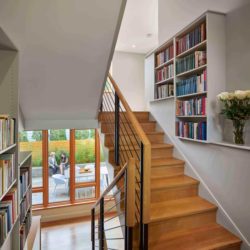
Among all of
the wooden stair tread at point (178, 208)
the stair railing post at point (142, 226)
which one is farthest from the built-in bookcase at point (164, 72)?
the stair railing post at point (142, 226)

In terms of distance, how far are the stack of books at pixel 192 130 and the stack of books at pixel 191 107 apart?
0.14 m

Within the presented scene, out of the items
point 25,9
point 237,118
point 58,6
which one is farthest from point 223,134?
point 25,9

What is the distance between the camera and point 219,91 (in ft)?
8.54

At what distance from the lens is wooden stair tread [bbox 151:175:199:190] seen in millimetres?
2691

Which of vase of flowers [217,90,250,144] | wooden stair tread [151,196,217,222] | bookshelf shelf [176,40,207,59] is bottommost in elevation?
wooden stair tread [151,196,217,222]

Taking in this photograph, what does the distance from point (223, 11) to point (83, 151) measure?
15.6 feet

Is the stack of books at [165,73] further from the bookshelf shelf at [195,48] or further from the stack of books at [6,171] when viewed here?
the stack of books at [6,171]

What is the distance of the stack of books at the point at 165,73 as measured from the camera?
338 cm

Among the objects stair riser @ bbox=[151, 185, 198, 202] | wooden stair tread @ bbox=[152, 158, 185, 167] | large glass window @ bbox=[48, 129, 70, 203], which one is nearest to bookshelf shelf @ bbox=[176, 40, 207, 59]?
wooden stair tread @ bbox=[152, 158, 185, 167]

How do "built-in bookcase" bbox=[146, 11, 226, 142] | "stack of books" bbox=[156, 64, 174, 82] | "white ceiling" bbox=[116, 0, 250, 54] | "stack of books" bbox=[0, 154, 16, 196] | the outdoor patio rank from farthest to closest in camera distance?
the outdoor patio
"stack of books" bbox=[156, 64, 174, 82]
"white ceiling" bbox=[116, 0, 250, 54]
"built-in bookcase" bbox=[146, 11, 226, 142]
"stack of books" bbox=[0, 154, 16, 196]

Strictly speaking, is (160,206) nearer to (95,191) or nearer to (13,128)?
(13,128)

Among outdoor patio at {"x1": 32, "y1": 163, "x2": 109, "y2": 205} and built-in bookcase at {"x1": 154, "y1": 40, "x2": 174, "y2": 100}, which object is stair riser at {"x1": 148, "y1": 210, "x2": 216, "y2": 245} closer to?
built-in bookcase at {"x1": 154, "y1": 40, "x2": 174, "y2": 100}

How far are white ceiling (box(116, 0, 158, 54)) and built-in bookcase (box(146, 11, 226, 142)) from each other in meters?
1.61

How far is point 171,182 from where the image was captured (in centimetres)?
281
